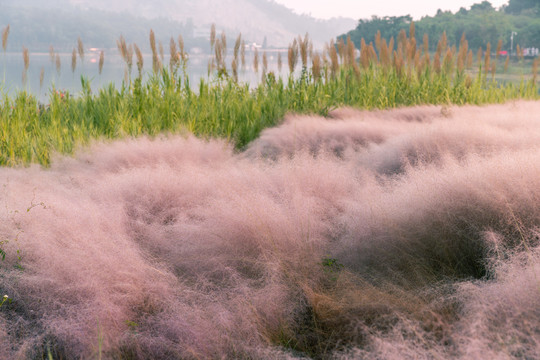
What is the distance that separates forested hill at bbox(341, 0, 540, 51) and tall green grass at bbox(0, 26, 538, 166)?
4172 centimetres

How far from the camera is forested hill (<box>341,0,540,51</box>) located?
48822 millimetres

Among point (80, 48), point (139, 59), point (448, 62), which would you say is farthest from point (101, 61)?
point (448, 62)

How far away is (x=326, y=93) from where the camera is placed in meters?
6.51

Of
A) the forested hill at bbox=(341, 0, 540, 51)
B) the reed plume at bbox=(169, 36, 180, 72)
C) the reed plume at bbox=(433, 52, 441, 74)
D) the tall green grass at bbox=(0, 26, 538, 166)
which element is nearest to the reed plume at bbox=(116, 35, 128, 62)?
the tall green grass at bbox=(0, 26, 538, 166)

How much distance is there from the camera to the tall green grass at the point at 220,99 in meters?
4.88

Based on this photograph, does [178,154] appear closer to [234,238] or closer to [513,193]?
[234,238]

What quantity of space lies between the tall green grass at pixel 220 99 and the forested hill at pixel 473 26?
4172cm

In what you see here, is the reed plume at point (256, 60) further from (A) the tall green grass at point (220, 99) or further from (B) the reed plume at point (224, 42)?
(B) the reed plume at point (224, 42)

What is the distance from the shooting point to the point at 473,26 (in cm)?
5369

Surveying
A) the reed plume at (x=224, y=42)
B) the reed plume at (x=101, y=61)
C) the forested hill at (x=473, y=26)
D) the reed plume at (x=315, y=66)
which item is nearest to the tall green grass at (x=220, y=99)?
the reed plume at (x=315, y=66)

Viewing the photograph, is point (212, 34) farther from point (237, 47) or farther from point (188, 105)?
point (188, 105)

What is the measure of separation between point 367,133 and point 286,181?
197cm

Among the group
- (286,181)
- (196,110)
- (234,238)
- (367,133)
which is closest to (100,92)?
(196,110)

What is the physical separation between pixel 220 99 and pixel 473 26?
55.1 m
